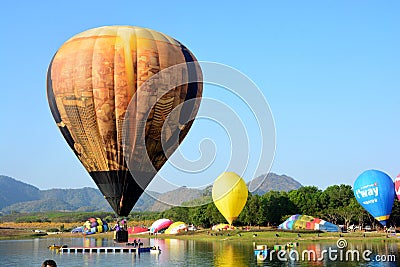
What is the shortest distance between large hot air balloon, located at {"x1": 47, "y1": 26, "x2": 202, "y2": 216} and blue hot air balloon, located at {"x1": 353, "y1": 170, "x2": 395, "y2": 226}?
3937 centimetres

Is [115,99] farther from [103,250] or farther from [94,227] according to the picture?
[94,227]

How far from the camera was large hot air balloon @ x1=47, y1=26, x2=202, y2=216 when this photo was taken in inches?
1181

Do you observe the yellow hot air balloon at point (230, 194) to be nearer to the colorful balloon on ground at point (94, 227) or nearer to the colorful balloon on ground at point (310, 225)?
the colorful balloon on ground at point (310, 225)

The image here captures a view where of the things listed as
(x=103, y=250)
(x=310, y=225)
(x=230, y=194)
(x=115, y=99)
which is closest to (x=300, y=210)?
(x=230, y=194)

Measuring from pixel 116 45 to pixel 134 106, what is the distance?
3.63 meters

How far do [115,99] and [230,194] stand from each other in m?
48.5

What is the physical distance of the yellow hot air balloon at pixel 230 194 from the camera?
76.5 meters

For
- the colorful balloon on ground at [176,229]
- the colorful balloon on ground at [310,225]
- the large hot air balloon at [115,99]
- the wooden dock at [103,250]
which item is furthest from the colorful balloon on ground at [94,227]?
the large hot air balloon at [115,99]

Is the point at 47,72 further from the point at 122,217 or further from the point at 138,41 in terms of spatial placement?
the point at 122,217

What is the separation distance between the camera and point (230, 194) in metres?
76.4

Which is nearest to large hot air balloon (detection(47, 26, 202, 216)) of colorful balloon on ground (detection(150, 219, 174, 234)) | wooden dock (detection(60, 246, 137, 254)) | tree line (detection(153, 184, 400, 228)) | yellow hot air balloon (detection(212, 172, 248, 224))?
wooden dock (detection(60, 246, 137, 254))

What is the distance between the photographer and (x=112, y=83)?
30.0 meters

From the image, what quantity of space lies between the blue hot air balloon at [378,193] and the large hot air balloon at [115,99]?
39.4 m

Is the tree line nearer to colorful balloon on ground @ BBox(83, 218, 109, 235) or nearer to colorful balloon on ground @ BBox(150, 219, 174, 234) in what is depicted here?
colorful balloon on ground @ BBox(150, 219, 174, 234)
